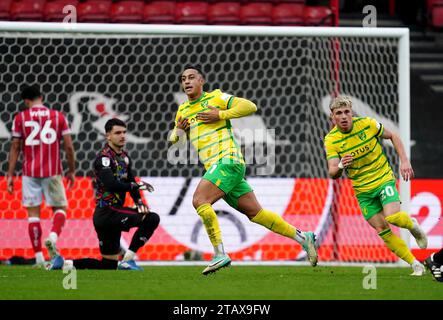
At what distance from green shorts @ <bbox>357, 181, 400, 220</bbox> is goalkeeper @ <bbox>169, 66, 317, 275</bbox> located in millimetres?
572

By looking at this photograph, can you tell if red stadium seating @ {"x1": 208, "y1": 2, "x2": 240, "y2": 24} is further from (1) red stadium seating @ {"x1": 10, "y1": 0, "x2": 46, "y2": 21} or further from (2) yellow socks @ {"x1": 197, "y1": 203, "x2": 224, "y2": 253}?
(2) yellow socks @ {"x1": 197, "y1": 203, "x2": 224, "y2": 253}

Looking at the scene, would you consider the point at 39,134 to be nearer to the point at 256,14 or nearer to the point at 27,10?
the point at 27,10

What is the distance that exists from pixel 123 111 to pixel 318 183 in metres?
2.78

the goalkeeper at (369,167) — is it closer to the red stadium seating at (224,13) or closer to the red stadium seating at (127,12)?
the red stadium seating at (224,13)

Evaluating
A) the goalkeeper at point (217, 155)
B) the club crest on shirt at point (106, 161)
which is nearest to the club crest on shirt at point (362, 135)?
the goalkeeper at point (217, 155)

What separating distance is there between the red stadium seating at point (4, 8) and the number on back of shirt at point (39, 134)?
4.38 meters

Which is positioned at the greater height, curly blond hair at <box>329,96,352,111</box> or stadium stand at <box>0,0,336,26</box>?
stadium stand at <box>0,0,336,26</box>

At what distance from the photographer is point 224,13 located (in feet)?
47.3

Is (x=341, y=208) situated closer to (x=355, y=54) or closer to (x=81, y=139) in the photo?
(x=355, y=54)

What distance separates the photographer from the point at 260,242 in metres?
11.6

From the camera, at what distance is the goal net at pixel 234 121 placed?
1141 centimetres

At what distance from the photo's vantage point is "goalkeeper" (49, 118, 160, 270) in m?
8.96

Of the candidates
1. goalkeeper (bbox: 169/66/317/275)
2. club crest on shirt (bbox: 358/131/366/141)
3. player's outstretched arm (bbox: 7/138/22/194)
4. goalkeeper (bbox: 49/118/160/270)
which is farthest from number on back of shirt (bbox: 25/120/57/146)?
club crest on shirt (bbox: 358/131/366/141)

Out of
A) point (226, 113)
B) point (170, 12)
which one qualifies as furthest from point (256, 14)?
point (226, 113)
